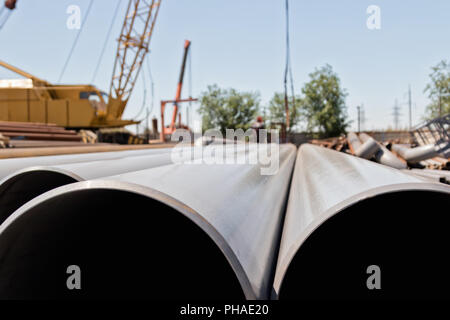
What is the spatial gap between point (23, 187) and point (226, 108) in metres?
37.3

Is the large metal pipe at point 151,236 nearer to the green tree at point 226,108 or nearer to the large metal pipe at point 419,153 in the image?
the large metal pipe at point 419,153

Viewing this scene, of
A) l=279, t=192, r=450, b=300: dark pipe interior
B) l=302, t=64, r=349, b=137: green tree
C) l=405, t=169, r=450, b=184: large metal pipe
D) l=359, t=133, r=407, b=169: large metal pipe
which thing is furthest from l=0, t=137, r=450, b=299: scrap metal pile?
l=302, t=64, r=349, b=137: green tree

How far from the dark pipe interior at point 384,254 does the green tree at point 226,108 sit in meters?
36.3

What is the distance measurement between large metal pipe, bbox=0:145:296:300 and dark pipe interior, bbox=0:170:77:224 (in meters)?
0.31

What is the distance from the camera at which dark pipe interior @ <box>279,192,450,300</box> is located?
1.17m

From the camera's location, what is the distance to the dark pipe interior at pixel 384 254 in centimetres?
117

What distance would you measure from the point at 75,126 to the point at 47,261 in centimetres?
977

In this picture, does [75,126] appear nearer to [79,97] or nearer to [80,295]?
[79,97]

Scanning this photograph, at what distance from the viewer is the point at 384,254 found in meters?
1.24

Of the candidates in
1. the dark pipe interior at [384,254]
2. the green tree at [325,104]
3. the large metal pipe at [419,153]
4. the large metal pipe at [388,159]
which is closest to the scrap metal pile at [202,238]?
the dark pipe interior at [384,254]

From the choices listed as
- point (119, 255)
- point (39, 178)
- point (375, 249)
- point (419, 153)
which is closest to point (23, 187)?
point (39, 178)

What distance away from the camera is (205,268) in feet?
4.17
